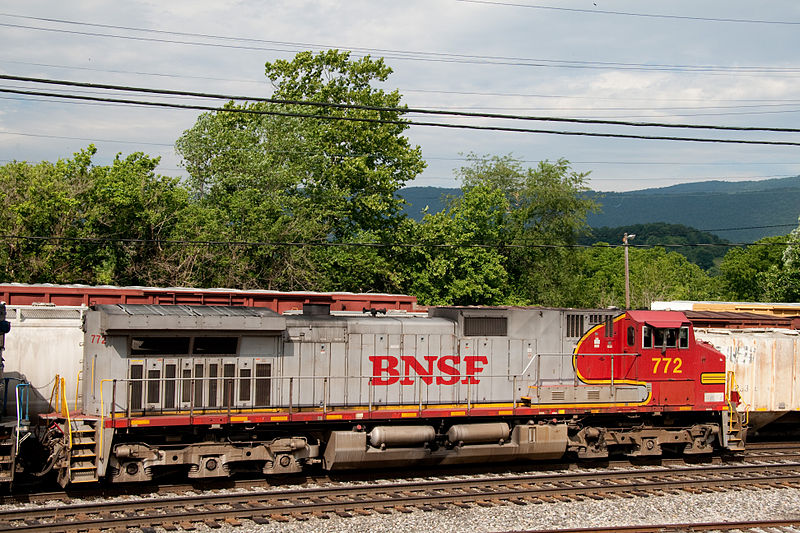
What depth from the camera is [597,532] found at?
1048cm

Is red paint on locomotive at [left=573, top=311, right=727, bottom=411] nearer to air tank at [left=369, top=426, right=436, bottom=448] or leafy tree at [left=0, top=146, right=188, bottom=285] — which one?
air tank at [left=369, top=426, right=436, bottom=448]

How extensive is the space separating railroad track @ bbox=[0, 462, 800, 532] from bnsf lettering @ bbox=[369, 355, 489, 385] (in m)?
1.91

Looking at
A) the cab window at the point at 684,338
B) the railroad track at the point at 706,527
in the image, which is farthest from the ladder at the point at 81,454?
the cab window at the point at 684,338

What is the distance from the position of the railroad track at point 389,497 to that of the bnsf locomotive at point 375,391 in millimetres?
638

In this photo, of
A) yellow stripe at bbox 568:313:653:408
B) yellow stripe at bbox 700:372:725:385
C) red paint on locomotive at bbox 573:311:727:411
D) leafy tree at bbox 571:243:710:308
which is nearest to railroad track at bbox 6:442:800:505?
yellow stripe at bbox 568:313:653:408

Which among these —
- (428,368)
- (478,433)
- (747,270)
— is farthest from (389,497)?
(747,270)

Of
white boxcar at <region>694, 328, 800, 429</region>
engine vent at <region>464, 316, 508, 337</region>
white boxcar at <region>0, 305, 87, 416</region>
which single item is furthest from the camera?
white boxcar at <region>694, 328, 800, 429</region>

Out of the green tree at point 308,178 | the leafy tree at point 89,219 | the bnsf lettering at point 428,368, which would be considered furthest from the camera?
the green tree at point 308,178

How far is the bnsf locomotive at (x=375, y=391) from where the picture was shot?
11859mm

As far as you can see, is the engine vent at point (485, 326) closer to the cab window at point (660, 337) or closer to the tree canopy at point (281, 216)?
the cab window at point (660, 337)

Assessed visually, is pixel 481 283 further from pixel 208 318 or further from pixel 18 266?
pixel 208 318

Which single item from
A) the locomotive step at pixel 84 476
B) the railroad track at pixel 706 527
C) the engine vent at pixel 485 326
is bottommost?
the railroad track at pixel 706 527

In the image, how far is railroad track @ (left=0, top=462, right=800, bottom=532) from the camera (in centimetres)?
1056

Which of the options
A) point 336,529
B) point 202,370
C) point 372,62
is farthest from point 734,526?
point 372,62
